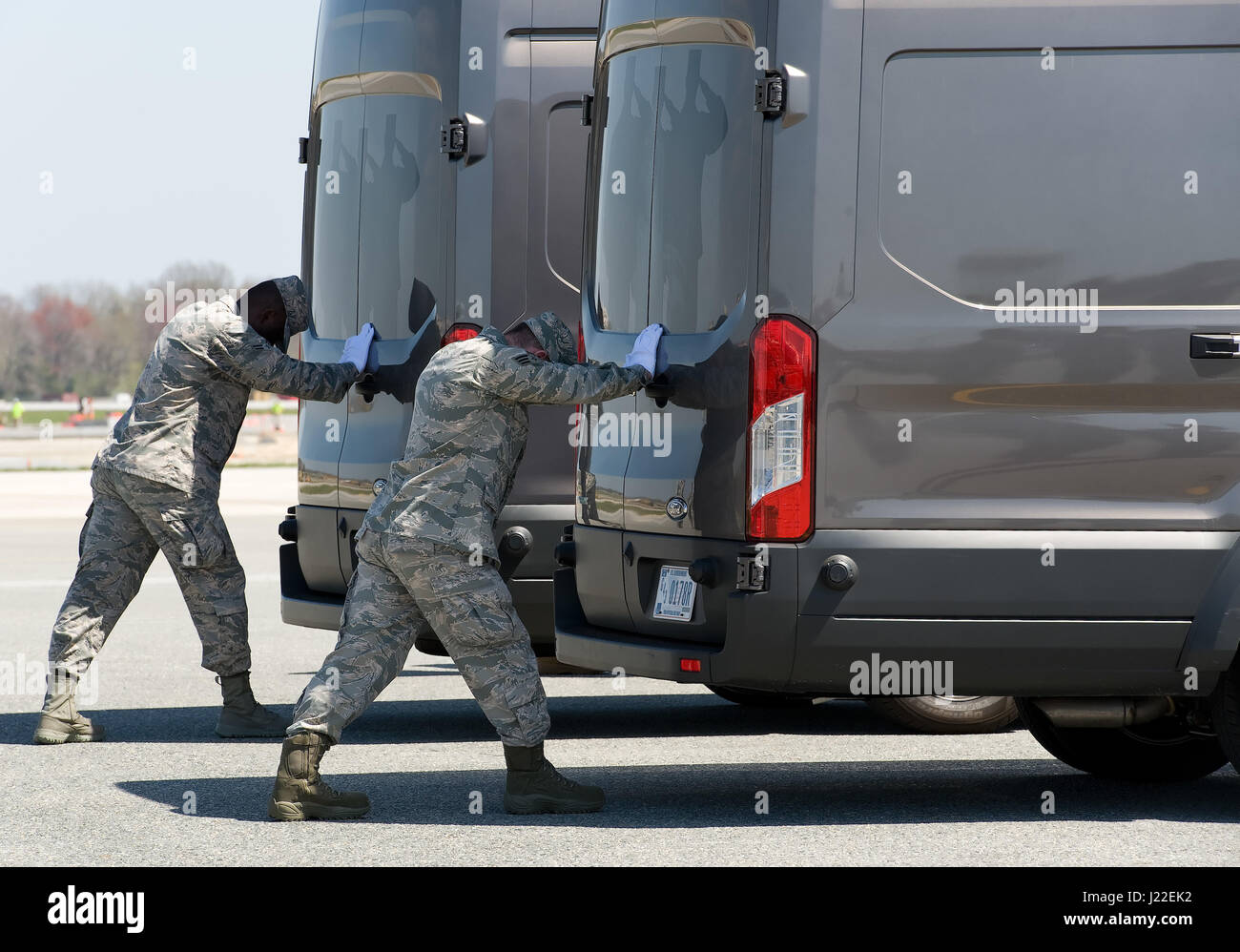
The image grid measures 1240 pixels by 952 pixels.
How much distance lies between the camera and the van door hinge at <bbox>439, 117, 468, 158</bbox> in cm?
766

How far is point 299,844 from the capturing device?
227 inches

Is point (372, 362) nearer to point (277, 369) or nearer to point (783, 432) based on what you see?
point (277, 369)

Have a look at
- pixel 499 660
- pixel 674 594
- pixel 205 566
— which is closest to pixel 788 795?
pixel 674 594

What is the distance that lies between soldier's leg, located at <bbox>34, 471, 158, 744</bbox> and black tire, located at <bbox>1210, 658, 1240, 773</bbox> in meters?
4.50

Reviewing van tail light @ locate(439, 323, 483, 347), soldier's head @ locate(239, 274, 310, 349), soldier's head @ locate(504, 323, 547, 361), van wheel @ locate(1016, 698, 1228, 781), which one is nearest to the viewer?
soldier's head @ locate(504, 323, 547, 361)

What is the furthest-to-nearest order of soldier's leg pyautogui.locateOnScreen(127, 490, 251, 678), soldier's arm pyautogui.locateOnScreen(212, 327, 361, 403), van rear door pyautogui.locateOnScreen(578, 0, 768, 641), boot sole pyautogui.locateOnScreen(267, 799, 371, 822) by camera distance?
soldier's leg pyautogui.locateOnScreen(127, 490, 251, 678), soldier's arm pyautogui.locateOnScreen(212, 327, 361, 403), boot sole pyautogui.locateOnScreen(267, 799, 371, 822), van rear door pyautogui.locateOnScreen(578, 0, 768, 641)

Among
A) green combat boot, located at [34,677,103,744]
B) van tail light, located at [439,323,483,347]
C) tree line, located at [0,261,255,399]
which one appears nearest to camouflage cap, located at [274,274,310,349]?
van tail light, located at [439,323,483,347]

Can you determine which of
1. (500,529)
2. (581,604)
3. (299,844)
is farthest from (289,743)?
(500,529)

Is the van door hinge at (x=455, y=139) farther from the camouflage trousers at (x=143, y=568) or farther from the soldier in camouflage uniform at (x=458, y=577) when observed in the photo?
the camouflage trousers at (x=143, y=568)

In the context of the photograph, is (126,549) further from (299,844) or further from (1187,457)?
(1187,457)

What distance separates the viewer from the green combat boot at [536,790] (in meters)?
6.22

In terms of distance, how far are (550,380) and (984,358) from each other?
138cm

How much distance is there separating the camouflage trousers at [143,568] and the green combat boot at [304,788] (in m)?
1.99

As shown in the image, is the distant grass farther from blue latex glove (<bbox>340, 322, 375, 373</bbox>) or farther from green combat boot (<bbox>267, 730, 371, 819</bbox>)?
green combat boot (<bbox>267, 730, 371, 819</bbox>)
